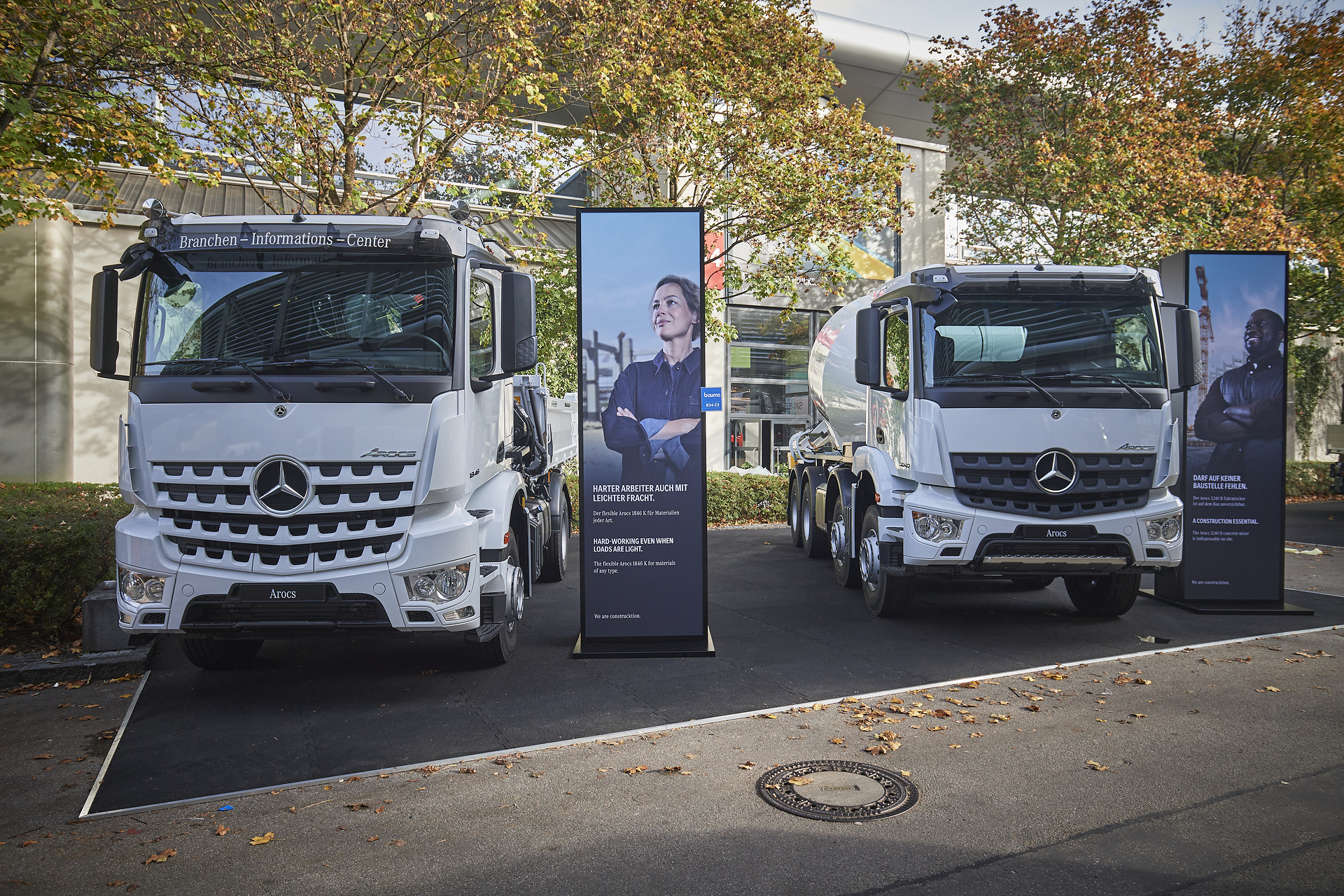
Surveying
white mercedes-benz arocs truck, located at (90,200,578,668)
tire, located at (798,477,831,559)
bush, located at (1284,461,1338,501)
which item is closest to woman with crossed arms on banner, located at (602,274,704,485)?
white mercedes-benz arocs truck, located at (90,200,578,668)

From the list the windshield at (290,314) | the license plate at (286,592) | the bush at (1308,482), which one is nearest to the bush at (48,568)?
the windshield at (290,314)

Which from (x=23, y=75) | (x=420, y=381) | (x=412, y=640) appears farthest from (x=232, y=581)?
(x=23, y=75)

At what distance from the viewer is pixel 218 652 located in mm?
6941

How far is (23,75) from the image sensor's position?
7.93 meters

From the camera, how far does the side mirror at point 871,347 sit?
8.41 m

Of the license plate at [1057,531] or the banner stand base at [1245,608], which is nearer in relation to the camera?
the license plate at [1057,531]

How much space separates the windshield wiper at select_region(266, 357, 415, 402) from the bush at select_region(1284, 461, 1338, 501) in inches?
1033

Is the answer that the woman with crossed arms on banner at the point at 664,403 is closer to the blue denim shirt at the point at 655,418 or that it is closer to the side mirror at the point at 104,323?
the blue denim shirt at the point at 655,418

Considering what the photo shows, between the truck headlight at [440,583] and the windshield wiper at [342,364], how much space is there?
3.54 feet

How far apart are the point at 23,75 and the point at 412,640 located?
5.78 meters

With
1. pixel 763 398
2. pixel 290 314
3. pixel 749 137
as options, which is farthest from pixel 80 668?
pixel 763 398

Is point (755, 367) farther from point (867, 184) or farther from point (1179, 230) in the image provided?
point (1179, 230)

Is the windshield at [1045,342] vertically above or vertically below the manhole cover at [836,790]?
above

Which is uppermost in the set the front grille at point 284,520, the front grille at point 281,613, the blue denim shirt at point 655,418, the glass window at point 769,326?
the glass window at point 769,326
